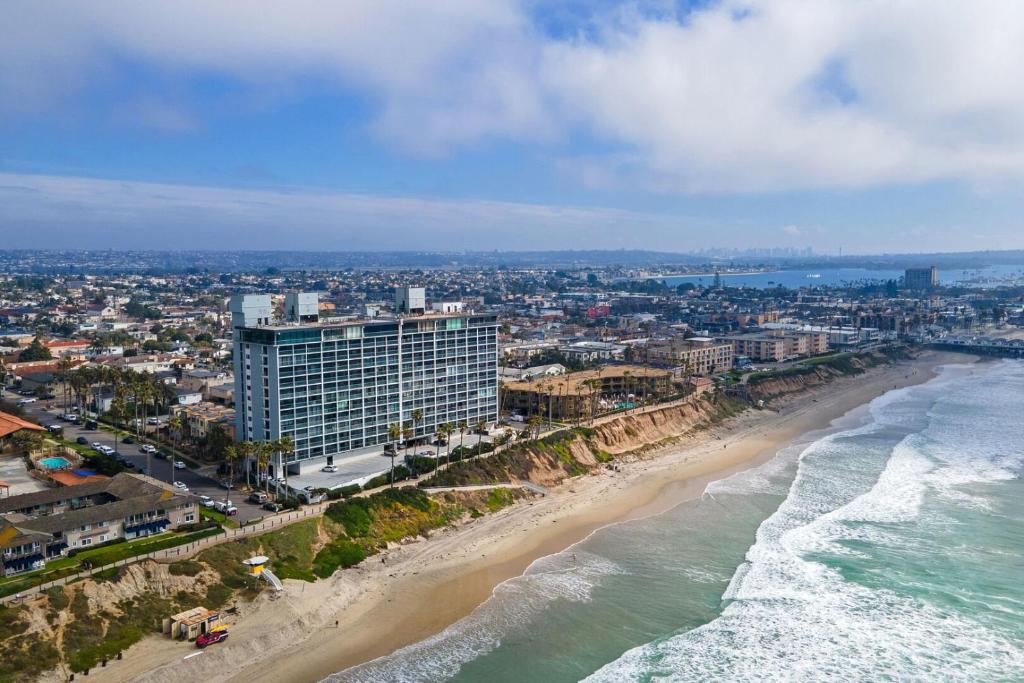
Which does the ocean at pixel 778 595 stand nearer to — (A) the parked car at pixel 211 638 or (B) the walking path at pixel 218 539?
(A) the parked car at pixel 211 638

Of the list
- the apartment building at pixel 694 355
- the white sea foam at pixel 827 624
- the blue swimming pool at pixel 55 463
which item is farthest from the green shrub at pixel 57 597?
the apartment building at pixel 694 355

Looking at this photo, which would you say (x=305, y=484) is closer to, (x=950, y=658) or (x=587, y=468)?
(x=587, y=468)

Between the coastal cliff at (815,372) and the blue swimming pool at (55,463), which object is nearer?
the blue swimming pool at (55,463)

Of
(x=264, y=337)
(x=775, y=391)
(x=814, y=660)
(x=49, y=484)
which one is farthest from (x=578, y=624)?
(x=775, y=391)

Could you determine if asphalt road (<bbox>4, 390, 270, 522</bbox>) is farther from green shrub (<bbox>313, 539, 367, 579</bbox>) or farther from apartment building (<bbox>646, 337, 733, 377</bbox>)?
apartment building (<bbox>646, 337, 733, 377</bbox>)

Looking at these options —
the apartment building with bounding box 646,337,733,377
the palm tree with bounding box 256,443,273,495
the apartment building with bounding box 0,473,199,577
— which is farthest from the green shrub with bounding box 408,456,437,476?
the apartment building with bounding box 646,337,733,377
